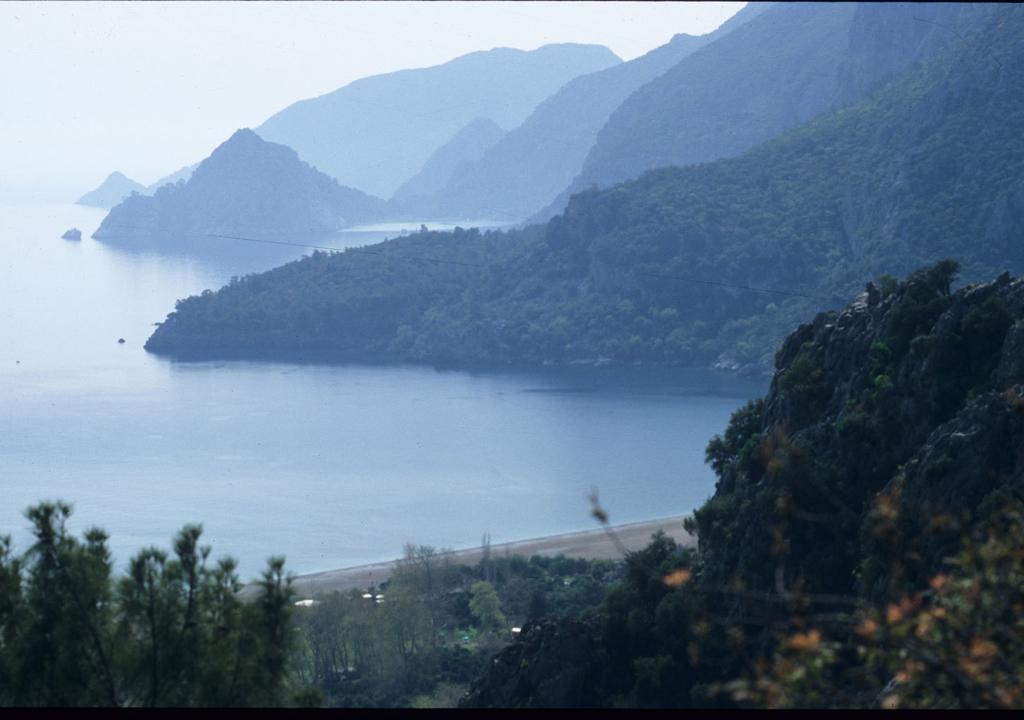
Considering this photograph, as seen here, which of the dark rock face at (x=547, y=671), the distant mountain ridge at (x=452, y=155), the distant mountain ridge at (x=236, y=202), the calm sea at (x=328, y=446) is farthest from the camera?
the distant mountain ridge at (x=452, y=155)

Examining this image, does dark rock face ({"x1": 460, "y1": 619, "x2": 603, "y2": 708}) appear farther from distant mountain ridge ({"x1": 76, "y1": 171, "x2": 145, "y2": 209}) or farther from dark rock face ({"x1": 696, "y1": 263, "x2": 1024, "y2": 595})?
distant mountain ridge ({"x1": 76, "y1": 171, "x2": 145, "y2": 209})

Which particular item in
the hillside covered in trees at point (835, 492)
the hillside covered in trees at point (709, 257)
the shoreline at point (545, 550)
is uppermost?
the hillside covered in trees at point (709, 257)

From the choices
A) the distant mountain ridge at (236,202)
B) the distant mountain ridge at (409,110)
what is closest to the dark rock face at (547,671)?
the distant mountain ridge at (236,202)

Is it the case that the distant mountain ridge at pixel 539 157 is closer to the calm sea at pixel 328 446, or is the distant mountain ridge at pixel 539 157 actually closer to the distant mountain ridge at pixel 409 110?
the distant mountain ridge at pixel 409 110

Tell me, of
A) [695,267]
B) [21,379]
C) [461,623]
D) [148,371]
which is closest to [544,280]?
[695,267]

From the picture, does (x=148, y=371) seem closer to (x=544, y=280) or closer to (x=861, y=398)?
(x=544, y=280)
